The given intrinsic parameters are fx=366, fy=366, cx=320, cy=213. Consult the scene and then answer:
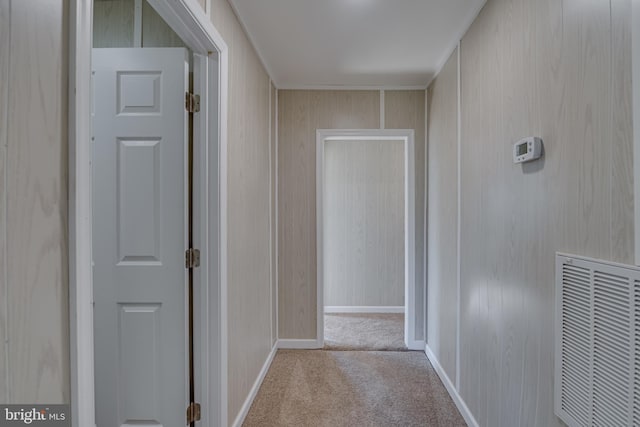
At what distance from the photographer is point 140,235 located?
1.83 m

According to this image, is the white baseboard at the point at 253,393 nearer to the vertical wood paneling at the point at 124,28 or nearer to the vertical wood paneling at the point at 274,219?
the vertical wood paneling at the point at 274,219

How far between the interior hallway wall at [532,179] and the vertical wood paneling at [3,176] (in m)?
1.47

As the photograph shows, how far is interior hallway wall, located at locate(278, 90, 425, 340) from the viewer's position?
11.6 ft

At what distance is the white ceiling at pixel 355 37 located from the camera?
2150 millimetres

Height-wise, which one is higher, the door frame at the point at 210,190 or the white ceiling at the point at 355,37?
the white ceiling at the point at 355,37

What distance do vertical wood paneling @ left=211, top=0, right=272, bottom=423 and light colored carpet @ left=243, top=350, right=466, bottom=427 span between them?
22 centimetres

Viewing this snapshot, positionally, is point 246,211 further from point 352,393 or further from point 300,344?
point 300,344

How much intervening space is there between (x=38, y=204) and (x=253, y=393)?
7.19ft

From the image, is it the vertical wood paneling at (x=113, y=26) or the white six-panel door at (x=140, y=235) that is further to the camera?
the vertical wood paneling at (x=113, y=26)

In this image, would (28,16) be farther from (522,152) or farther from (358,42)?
(358,42)

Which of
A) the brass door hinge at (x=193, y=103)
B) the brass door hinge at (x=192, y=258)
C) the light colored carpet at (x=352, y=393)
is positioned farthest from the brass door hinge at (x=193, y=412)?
the brass door hinge at (x=193, y=103)

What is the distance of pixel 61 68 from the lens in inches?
33.3

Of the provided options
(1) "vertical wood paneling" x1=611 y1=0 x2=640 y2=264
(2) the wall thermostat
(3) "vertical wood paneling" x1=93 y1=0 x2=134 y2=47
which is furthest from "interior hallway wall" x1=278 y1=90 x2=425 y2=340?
(1) "vertical wood paneling" x1=611 y1=0 x2=640 y2=264

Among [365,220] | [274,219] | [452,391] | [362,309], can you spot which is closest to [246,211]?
[274,219]
